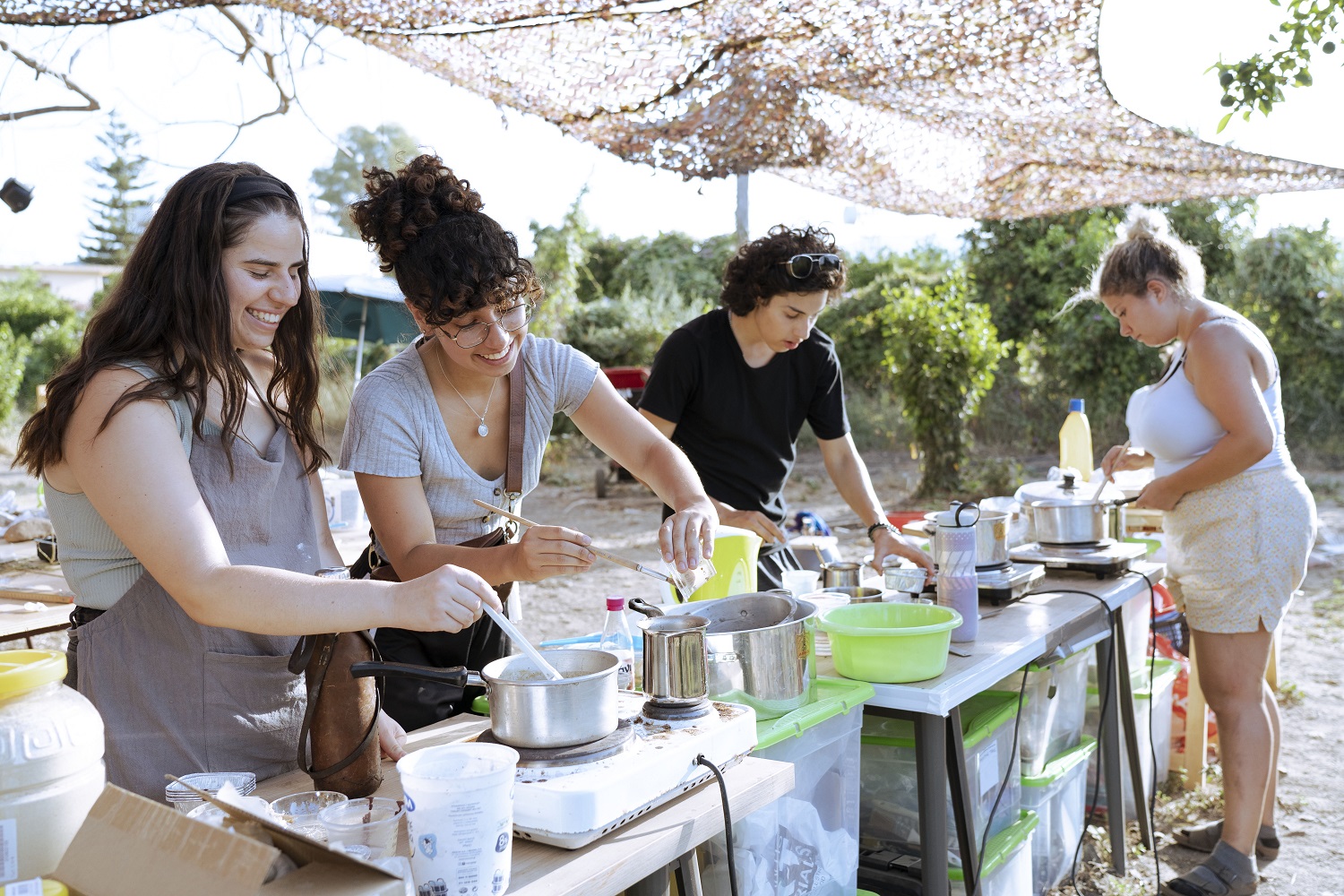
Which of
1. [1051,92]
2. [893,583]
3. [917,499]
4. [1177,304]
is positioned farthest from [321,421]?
[917,499]

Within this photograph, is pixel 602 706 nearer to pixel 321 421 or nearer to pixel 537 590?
pixel 321 421

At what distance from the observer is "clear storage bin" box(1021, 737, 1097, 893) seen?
2.80m

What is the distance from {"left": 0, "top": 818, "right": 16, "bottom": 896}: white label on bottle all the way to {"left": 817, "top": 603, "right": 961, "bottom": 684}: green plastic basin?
1.49 metres

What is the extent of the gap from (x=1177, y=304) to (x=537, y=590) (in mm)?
5280

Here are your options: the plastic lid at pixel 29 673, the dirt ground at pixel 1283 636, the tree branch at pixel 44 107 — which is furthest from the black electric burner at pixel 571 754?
the tree branch at pixel 44 107

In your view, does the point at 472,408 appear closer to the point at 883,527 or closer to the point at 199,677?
the point at 199,677

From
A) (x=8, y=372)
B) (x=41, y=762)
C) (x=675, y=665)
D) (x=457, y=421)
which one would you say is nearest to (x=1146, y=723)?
(x=675, y=665)

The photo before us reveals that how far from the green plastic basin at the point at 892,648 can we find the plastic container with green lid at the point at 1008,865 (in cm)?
56

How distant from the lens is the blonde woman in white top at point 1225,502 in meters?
2.84

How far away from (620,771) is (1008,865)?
165cm

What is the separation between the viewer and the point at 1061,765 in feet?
9.36

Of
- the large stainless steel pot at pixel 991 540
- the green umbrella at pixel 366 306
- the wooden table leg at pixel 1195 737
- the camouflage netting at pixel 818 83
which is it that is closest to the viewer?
the large stainless steel pot at pixel 991 540

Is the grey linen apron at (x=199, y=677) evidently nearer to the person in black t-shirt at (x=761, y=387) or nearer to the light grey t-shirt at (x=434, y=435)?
the light grey t-shirt at (x=434, y=435)

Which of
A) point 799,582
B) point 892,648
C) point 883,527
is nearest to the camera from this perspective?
point 892,648
